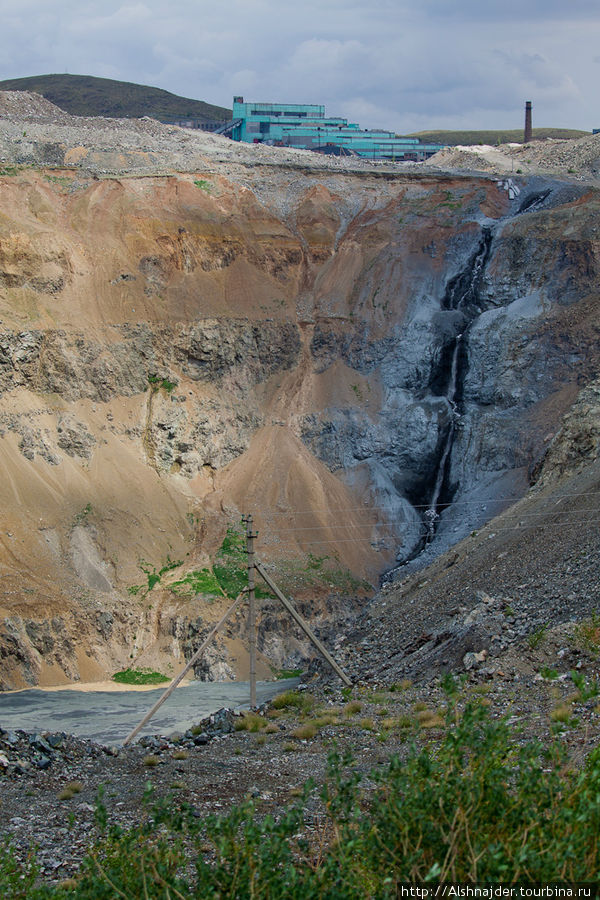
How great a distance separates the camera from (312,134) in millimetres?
83812

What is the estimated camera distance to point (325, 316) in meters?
47.9

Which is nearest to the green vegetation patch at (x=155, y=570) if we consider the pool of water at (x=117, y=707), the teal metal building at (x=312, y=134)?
the pool of water at (x=117, y=707)

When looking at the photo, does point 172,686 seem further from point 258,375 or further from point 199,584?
point 258,375

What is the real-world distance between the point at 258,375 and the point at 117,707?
1957 centimetres

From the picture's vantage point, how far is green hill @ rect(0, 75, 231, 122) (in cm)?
12631

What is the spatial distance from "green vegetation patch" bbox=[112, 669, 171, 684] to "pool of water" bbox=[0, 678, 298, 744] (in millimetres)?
561

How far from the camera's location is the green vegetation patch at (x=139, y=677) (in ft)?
112

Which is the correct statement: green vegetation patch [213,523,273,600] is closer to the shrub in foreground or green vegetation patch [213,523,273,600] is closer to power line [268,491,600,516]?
power line [268,491,600,516]

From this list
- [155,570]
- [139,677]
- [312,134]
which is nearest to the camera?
[139,677]

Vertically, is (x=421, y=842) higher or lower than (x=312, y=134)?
lower

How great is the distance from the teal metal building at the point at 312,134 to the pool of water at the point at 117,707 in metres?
59.3

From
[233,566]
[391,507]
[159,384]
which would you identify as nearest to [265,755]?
[233,566]

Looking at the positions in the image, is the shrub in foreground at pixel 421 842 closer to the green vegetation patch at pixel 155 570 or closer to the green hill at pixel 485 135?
the green vegetation patch at pixel 155 570

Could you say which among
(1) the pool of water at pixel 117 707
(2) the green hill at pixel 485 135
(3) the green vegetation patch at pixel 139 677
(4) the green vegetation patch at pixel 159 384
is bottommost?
(3) the green vegetation patch at pixel 139 677
